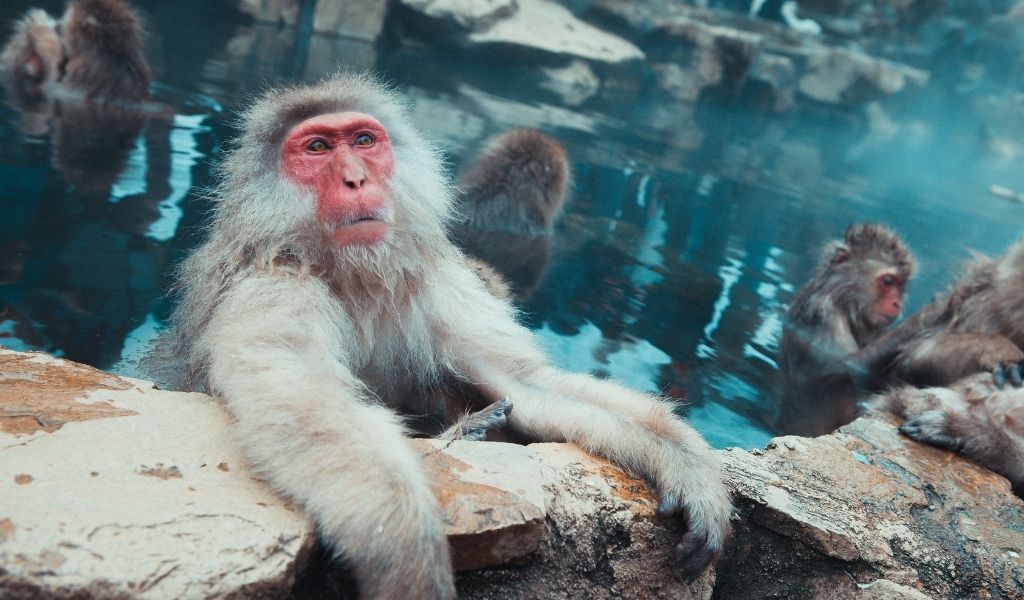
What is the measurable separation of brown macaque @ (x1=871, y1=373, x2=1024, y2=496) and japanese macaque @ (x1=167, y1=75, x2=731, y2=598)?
4.51 ft

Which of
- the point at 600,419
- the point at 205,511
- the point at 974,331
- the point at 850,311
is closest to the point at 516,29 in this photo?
the point at 850,311

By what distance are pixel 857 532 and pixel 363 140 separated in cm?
194

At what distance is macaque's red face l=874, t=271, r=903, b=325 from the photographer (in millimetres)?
5996

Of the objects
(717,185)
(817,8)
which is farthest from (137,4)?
(817,8)

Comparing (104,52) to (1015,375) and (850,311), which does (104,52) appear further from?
(1015,375)

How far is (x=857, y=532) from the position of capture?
2631 mm

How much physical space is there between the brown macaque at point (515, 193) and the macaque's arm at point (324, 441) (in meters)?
4.24

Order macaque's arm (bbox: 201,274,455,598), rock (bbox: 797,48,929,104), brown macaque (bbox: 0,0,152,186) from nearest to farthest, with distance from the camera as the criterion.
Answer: macaque's arm (bbox: 201,274,455,598), brown macaque (bbox: 0,0,152,186), rock (bbox: 797,48,929,104)

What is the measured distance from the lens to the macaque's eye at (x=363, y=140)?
2.82 metres

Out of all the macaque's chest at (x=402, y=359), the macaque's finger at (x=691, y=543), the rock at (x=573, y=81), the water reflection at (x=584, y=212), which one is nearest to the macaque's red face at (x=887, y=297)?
the water reflection at (x=584, y=212)

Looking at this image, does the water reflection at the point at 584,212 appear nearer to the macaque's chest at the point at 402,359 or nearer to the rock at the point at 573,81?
the rock at the point at 573,81

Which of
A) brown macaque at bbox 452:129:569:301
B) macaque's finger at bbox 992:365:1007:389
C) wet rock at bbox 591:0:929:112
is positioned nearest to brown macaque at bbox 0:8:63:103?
brown macaque at bbox 452:129:569:301

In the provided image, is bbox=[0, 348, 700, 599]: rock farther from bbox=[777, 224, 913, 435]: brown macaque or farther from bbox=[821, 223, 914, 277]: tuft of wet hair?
bbox=[821, 223, 914, 277]: tuft of wet hair

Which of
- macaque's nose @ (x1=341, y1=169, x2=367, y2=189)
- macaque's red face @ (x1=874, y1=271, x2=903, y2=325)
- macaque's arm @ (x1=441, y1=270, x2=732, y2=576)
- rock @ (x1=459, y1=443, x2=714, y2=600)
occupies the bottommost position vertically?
rock @ (x1=459, y1=443, x2=714, y2=600)
